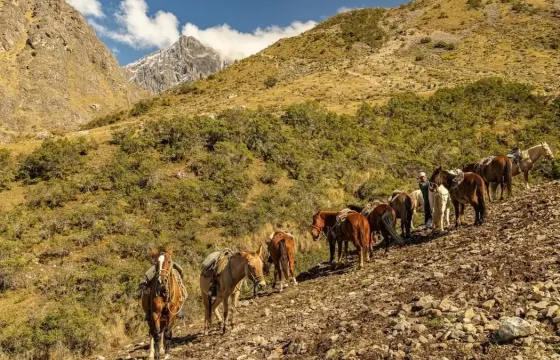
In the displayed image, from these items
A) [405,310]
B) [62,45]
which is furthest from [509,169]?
[62,45]

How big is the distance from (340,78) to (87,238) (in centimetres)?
4722

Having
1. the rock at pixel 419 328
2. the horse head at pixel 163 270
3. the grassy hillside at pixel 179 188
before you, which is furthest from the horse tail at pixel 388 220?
the horse head at pixel 163 270

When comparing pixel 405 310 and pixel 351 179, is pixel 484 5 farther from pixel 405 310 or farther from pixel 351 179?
pixel 405 310

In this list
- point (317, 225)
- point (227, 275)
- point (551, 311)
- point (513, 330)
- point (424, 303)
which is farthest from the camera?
point (317, 225)

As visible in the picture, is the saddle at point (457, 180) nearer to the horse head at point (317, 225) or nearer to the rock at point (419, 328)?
the horse head at point (317, 225)

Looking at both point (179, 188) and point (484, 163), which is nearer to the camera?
point (484, 163)

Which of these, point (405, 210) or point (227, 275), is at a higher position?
point (405, 210)

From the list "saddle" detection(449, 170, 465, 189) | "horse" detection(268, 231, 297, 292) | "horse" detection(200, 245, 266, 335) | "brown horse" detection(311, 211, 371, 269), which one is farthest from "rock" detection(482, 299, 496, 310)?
"saddle" detection(449, 170, 465, 189)

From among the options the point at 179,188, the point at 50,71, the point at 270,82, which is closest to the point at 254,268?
the point at 179,188

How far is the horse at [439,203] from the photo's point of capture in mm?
15492

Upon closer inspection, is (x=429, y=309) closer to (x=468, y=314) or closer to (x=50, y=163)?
(x=468, y=314)

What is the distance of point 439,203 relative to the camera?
50.8 feet

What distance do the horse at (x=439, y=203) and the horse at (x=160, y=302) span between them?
10.5 metres

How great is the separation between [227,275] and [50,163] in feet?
58.8
